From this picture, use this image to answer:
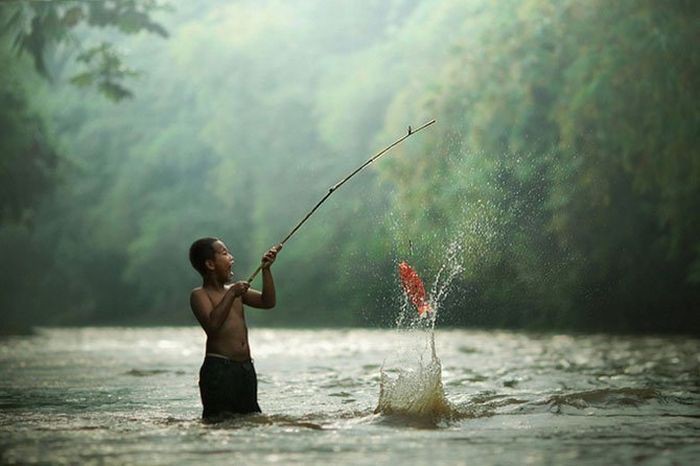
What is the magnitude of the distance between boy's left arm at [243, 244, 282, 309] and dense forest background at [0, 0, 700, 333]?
1260 mm

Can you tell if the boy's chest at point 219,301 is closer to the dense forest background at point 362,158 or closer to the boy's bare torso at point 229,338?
the boy's bare torso at point 229,338

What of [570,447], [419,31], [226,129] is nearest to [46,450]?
[570,447]

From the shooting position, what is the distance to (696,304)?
30891 millimetres

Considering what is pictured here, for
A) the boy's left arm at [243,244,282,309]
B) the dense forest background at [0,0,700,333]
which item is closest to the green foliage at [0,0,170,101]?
the dense forest background at [0,0,700,333]

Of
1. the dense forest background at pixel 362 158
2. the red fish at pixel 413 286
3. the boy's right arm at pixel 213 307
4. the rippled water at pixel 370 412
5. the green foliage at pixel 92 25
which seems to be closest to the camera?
the rippled water at pixel 370 412

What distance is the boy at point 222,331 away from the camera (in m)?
9.86

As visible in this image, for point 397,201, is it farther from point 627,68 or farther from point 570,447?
point 570,447

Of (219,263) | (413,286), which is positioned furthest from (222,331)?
(413,286)

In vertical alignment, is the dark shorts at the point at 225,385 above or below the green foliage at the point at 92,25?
below

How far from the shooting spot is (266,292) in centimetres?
1004

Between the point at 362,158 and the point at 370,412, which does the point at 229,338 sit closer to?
the point at 370,412

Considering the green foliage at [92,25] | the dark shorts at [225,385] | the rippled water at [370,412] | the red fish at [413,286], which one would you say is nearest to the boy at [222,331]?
the dark shorts at [225,385]

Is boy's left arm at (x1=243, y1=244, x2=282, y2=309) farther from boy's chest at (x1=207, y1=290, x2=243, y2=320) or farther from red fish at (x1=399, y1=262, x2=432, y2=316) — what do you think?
red fish at (x1=399, y1=262, x2=432, y2=316)

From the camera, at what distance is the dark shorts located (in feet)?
32.4
